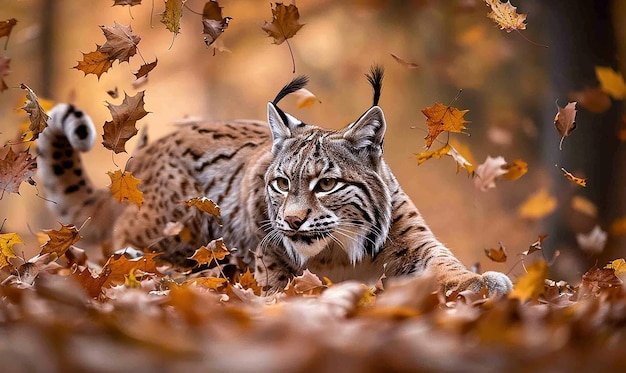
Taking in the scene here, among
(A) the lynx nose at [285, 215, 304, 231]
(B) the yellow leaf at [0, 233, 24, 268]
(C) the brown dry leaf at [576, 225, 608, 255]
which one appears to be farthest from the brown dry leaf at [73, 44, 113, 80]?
(C) the brown dry leaf at [576, 225, 608, 255]

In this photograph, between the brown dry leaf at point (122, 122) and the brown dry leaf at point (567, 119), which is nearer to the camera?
the brown dry leaf at point (122, 122)

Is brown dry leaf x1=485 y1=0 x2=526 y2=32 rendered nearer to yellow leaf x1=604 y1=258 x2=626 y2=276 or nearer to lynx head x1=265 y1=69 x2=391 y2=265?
lynx head x1=265 y1=69 x2=391 y2=265

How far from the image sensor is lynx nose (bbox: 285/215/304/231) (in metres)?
3.84

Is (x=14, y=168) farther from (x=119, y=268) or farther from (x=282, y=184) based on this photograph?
(x=282, y=184)

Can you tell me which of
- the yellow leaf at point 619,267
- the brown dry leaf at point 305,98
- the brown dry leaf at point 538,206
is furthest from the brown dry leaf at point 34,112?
the brown dry leaf at point 538,206

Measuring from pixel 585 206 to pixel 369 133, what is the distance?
3555 millimetres

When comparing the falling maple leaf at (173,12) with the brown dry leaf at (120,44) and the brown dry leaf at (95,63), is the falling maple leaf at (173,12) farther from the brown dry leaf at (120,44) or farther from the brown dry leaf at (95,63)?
the brown dry leaf at (95,63)

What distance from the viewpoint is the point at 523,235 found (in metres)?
10.8

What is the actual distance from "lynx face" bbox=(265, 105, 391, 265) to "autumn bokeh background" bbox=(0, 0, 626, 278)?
663 centimetres

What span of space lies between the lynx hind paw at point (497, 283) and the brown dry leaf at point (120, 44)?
6.55 feet

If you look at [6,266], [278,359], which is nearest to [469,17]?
[6,266]

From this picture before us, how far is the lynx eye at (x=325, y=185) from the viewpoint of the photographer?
4000 mm

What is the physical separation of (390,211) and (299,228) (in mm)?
646

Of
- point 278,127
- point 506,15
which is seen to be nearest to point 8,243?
point 278,127
